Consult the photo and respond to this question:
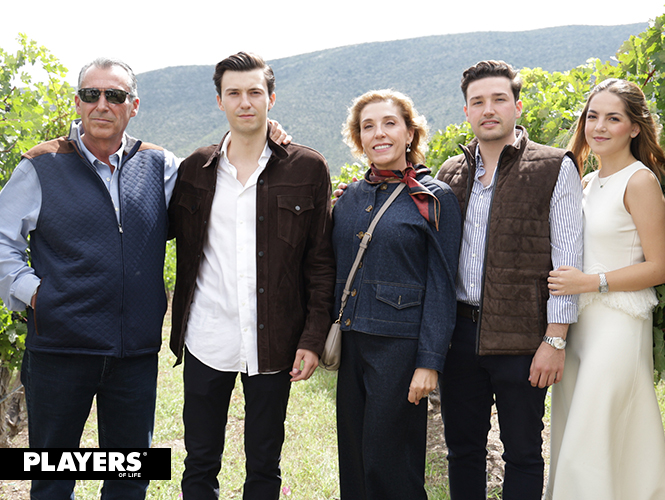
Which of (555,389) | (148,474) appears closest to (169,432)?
(148,474)

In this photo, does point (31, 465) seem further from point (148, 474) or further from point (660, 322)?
point (660, 322)

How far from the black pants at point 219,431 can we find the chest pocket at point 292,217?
70 cm

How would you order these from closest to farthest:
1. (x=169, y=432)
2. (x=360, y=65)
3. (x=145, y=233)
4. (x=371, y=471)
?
(x=371, y=471), (x=145, y=233), (x=169, y=432), (x=360, y=65)

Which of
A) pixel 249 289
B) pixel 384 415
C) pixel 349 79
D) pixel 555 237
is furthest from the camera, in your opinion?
pixel 349 79

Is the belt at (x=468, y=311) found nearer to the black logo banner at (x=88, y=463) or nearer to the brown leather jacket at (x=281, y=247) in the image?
the brown leather jacket at (x=281, y=247)

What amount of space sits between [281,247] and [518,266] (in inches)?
46.4

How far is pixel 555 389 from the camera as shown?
306 centimetres

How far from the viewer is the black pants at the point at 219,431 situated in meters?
2.87

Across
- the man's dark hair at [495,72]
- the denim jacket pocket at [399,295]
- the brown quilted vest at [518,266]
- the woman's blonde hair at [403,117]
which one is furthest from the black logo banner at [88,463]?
the man's dark hair at [495,72]

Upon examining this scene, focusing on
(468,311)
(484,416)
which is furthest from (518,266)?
(484,416)

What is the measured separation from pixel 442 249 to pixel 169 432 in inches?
148

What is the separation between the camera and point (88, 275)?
2768 millimetres

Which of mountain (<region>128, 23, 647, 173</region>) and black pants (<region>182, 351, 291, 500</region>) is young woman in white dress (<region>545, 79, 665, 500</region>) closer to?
black pants (<region>182, 351, 291, 500</region>)

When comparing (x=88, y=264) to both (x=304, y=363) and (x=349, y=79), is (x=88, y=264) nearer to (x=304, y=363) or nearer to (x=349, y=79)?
(x=304, y=363)
